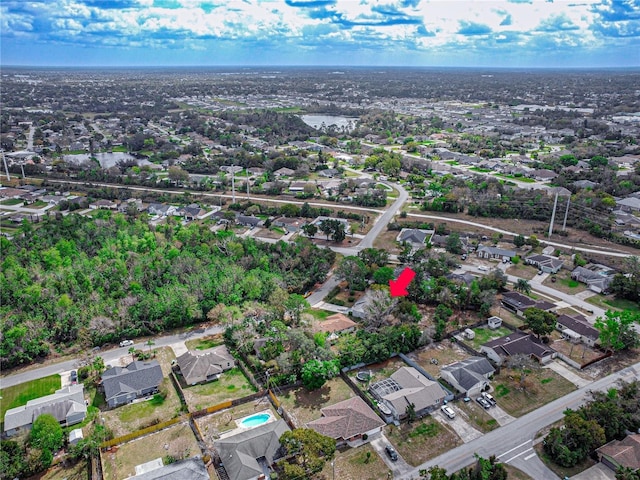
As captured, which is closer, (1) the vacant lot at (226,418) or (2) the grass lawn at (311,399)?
(1) the vacant lot at (226,418)

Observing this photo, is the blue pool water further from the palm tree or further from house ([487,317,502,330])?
the palm tree

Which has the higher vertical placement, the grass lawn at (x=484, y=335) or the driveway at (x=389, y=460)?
the grass lawn at (x=484, y=335)

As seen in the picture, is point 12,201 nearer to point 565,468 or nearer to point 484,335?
point 484,335

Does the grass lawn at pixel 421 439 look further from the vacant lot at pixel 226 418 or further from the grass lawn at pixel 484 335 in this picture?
the grass lawn at pixel 484 335

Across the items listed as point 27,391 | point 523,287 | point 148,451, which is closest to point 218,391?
point 148,451

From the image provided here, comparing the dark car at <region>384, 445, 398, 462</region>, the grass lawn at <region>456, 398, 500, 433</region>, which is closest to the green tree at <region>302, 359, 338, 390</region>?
the dark car at <region>384, 445, 398, 462</region>

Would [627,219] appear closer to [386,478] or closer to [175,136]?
[386,478]

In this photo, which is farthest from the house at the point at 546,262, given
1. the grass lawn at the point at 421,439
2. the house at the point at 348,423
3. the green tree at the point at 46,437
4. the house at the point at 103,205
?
the house at the point at 103,205
